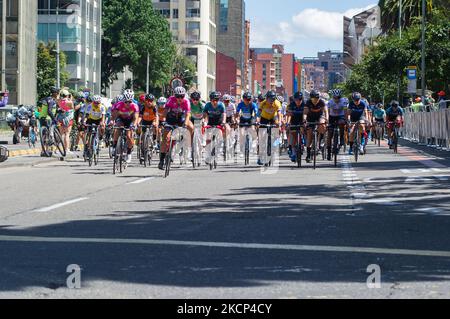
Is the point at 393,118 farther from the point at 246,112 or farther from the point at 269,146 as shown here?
the point at 269,146

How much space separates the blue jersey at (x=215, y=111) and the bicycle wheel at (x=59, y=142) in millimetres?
4856

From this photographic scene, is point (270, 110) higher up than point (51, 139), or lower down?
higher up

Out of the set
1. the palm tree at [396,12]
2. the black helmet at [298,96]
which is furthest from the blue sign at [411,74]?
the black helmet at [298,96]

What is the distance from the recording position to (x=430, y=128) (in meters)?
42.7

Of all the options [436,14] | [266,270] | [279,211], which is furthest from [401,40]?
[266,270]

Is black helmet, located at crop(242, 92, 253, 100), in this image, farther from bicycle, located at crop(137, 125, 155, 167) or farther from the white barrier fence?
the white barrier fence

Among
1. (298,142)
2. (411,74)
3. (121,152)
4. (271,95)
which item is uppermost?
(411,74)

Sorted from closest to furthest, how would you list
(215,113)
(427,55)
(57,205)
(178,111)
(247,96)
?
(57,205) → (178,111) → (215,113) → (247,96) → (427,55)

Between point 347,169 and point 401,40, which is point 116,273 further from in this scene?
point 401,40

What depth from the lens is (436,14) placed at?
211 feet

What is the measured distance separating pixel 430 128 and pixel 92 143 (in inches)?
718

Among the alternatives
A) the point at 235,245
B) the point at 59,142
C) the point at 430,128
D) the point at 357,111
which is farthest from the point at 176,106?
the point at 430,128

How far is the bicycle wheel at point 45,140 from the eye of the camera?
101 ft
